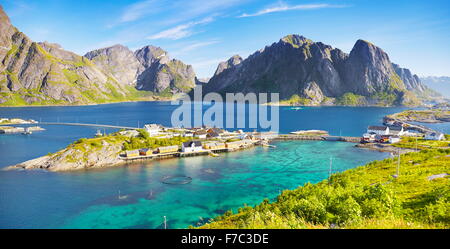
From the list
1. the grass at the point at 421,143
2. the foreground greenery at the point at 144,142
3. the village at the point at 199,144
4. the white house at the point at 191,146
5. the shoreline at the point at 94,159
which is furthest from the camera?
the white house at the point at 191,146

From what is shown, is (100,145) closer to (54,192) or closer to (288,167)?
(54,192)

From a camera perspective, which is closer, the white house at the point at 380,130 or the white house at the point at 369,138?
the white house at the point at 369,138

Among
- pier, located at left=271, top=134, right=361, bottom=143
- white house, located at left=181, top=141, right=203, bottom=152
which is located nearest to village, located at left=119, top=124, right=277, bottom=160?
white house, located at left=181, top=141, right=203, bottom=152

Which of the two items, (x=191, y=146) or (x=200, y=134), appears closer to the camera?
(x=191, y=146)

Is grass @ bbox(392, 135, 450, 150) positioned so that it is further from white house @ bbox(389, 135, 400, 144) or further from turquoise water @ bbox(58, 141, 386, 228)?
turquoise water @ bbox(58, 141, 386, 228)

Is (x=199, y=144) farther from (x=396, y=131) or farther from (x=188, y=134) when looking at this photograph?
(x=396, y=131)


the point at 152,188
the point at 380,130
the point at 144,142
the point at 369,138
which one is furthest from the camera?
the point at 380,130

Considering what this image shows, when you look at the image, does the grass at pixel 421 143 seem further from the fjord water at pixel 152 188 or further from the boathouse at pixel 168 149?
the boathouse at pixel 168 149

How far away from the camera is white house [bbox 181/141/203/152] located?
91812 millimetres

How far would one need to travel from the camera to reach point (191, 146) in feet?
305

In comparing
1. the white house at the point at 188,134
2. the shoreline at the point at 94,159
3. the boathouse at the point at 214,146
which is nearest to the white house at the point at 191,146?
the shoreline at the point at 94,159

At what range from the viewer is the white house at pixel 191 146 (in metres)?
91.8

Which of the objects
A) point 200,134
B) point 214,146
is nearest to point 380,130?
point 214,146
